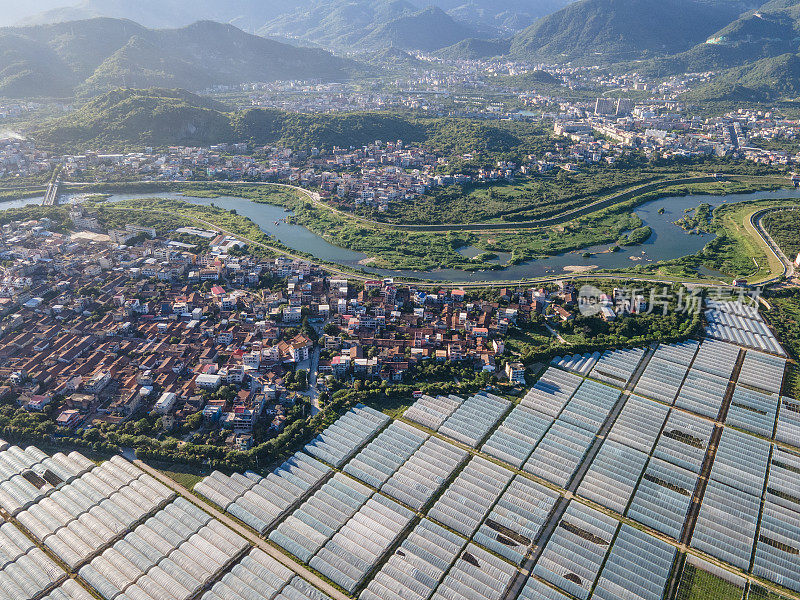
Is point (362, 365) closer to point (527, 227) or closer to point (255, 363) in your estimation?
point (255, 363)

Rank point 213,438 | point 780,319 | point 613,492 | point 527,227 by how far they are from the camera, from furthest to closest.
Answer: point 527,227
point 780,319
point 213,438
point 613,492

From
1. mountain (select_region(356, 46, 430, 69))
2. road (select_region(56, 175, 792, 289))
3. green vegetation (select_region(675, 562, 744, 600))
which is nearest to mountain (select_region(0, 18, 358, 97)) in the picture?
mountain (select_region(356, 46, 430, 69))

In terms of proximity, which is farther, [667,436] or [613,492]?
[667,436]

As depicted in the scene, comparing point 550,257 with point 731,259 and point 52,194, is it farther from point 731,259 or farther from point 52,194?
point 52,194

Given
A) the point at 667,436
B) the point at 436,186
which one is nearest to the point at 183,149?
the point at 436,186

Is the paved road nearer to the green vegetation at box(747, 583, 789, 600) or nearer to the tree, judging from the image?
the tree
